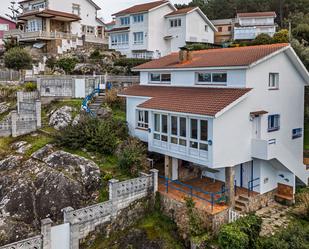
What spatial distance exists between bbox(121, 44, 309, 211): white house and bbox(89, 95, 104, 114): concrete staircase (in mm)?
4974

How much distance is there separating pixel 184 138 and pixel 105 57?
27436 mm

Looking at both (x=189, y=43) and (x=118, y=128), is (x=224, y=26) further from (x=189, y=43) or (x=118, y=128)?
(x=118, y=128)

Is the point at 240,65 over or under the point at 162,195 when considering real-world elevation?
over

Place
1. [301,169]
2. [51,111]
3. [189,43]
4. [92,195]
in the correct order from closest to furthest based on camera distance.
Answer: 1. [92,195]
2. [301,169]
3. [51,111]
4. [189,43]

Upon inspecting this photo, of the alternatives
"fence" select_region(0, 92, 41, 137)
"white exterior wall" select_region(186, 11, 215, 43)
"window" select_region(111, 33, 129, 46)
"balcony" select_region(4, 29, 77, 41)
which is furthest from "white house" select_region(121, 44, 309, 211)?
"balcony" select_region(4, 29, 77, 41)

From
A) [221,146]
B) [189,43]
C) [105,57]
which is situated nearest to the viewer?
[221,146]

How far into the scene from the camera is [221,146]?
15.0m

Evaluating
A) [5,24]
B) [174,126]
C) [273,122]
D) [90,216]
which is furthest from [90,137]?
[5,24]

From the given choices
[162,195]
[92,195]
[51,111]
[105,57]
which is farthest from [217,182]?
[105,57]

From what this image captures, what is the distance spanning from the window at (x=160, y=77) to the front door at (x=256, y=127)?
6941mm

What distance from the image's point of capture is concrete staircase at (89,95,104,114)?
957 inches

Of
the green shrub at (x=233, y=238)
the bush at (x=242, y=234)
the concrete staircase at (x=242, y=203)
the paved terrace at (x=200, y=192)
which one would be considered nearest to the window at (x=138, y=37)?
the paved terrace at (x=200, y=192)

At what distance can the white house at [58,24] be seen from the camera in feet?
144

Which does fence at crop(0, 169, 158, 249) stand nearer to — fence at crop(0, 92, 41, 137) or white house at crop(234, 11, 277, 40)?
fence at crop(0, 92, 41, 137)
